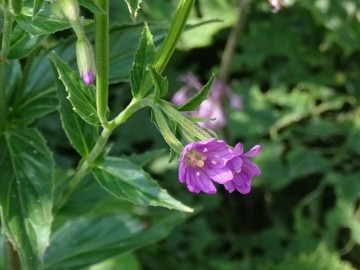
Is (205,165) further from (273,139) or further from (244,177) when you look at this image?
(273,139)

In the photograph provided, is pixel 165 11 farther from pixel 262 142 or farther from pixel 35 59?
pixel 35 59

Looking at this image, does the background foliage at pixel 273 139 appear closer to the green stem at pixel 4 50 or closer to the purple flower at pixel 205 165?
the green stem at pixel 4 50

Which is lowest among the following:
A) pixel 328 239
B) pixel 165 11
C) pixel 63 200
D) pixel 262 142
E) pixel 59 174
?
pixel 328 239

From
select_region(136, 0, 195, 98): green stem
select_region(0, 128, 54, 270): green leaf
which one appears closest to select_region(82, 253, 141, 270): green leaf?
select_region(0, 128, 54, 270): green leaf

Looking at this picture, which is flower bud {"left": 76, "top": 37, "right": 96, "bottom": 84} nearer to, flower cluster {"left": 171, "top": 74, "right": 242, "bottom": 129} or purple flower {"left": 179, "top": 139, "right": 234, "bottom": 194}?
purple flower {"left": 179, "top": 139, "right": 234, "bottom": 194}

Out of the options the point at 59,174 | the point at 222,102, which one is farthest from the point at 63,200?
the point at 222,102
